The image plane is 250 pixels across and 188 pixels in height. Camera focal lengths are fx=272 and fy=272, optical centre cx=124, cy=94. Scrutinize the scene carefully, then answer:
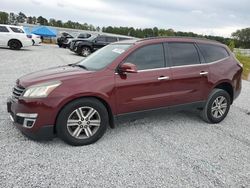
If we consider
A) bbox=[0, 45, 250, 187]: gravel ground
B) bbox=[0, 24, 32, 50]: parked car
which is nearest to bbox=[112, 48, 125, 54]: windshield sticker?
bbox=[0, 45, 250, 187]: gravel ground

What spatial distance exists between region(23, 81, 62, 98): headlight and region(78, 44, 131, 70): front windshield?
2.73 feet

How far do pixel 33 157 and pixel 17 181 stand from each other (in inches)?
23.0

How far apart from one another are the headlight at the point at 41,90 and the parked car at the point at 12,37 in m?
16.0

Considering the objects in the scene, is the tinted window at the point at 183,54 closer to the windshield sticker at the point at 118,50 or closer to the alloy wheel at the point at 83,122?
the windshield sticker at the point at 118,50

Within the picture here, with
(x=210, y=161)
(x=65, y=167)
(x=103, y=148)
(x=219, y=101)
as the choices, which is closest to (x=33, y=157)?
(x=65, y=167)

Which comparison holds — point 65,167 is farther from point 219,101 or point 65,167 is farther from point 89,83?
point 219,101

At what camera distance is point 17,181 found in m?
3.01

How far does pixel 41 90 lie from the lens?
3.81 metres

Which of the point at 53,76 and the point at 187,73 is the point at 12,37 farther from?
the point at 187,73

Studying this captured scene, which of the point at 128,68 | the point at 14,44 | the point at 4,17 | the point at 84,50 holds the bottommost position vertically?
the point at 84,50

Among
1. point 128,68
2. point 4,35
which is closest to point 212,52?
point 128,68

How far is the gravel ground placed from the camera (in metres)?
3.17

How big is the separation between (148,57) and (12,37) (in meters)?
16.2

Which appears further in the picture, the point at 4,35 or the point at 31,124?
the point at 4,35
